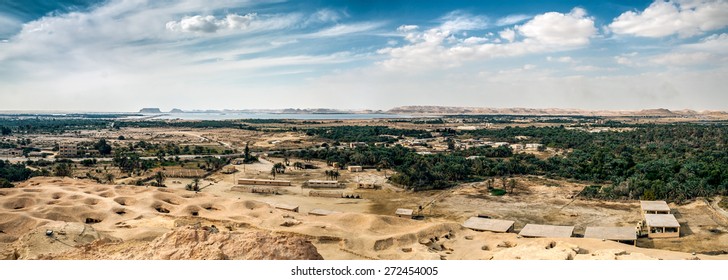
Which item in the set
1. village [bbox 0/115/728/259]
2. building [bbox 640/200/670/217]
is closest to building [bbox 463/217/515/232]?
village [bbox 0/115/728/259]

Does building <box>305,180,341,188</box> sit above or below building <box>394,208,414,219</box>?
above

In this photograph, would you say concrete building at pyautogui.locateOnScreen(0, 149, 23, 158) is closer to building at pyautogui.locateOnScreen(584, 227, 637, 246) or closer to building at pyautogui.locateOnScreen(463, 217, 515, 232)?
building at pyautogui.locateOnScreen(463, 217, 515, 232)

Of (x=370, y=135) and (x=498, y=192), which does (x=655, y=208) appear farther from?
(x=370, y=135)

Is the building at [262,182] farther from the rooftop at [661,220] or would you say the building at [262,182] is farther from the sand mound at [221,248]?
the sand mound at [221,248]

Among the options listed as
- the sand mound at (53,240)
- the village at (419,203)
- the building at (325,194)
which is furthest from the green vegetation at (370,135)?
the sand mound at (53,240)

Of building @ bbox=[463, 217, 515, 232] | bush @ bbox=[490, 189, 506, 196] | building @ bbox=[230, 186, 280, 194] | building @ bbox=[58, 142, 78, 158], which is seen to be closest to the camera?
building @ bbox=[463, 217, 515, 232]

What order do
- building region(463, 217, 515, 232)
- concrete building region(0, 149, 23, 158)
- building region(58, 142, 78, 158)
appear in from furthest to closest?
1. building region(58, 142, 78, 158)
2. concrete building region(0, 149, 23, 158)
3. building region(463, 217, 515, 232)
